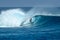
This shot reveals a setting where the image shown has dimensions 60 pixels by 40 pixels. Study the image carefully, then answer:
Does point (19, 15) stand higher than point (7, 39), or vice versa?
point (19, 15)

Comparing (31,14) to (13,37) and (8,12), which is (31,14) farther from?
(13,37)

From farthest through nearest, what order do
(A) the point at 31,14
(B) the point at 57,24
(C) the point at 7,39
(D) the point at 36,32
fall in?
1. (A) the point at 31,14
2. (B) the point at 57,24
3. (D) the point at 36,32
4. (C) the point at 7,39

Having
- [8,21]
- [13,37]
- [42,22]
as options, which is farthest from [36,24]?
[13,37]

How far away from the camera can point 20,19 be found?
5191mm

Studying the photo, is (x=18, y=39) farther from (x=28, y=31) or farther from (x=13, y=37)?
(x=28, y=31)

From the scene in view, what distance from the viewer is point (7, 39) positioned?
3658mm

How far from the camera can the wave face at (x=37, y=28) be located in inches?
152

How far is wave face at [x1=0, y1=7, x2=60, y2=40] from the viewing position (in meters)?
3.86

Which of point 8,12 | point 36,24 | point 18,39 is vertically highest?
point 8,12

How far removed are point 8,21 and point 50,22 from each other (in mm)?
1020

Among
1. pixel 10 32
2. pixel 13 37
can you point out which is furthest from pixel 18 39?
pixel 10 32

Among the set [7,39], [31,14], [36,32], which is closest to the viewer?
[7,39]

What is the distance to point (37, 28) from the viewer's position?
4578 millimetres

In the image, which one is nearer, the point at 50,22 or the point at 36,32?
the point at 36,32
